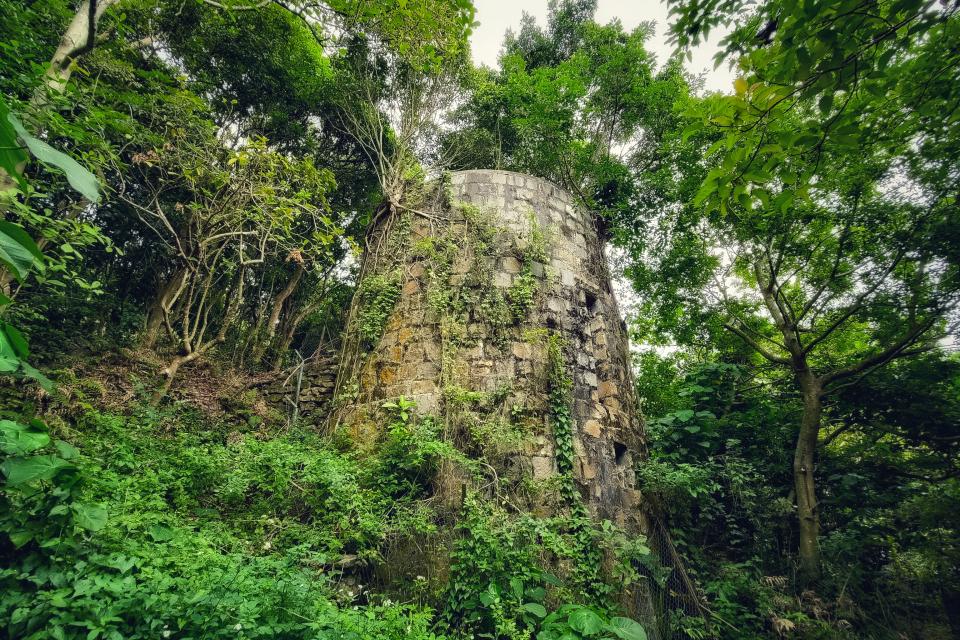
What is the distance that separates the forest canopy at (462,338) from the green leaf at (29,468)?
1cm

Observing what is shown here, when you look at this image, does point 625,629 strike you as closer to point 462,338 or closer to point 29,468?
point 462,338

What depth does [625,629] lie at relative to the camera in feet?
9.84

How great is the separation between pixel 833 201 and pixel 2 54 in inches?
330

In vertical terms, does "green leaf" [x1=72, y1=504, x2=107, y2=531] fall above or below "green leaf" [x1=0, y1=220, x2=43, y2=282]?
below

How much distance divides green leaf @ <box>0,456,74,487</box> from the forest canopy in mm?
13

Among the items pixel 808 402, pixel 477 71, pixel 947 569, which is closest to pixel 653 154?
pixel 477 71

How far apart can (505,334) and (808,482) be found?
13.8ft

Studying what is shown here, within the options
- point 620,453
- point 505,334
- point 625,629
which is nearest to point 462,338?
point 505,334

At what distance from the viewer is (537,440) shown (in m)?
4.33

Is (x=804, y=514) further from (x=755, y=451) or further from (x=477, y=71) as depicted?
(x=477, y=71)

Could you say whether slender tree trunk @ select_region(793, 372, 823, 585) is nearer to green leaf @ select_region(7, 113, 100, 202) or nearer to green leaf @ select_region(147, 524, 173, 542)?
green leaf @ select_region(147, 524, 173, 542)

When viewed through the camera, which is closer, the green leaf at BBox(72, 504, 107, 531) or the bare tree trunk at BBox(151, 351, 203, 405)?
the green leaf at BBox(72, 504, 107, 531)

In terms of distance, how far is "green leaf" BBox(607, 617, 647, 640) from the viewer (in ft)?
9.62

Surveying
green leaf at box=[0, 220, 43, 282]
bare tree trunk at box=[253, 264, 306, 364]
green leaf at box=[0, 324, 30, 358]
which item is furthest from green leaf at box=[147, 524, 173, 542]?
bare tree trunk at box=[253, 264, 306, 364]
